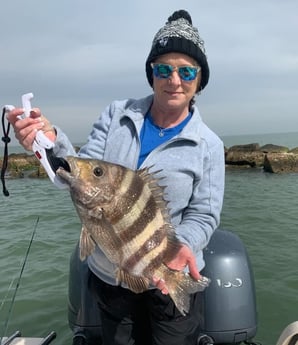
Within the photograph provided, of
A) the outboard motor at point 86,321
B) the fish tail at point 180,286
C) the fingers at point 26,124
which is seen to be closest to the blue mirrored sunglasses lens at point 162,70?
the fingers at point 26,124

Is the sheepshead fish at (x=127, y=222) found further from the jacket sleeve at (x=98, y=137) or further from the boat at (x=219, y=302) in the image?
the boat at (x=219, y=302)

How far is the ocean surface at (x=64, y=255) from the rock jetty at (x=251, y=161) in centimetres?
820

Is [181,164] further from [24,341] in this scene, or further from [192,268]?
[24,341]

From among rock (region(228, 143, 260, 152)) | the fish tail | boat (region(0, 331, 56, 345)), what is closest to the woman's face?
the fish tail

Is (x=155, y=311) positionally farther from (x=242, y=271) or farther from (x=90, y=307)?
(x=242, y=271)

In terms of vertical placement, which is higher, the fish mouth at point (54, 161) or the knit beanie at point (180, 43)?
the knit beanie at point (180, 43)

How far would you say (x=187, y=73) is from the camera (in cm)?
281

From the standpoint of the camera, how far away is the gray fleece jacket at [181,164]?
2879 millimetres

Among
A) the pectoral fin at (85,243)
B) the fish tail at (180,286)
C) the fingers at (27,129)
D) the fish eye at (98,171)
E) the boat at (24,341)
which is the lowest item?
the boat at (24,341)

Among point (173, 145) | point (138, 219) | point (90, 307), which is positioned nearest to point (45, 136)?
point (138, 219)

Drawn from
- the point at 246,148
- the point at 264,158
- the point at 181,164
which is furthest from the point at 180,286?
the point at 246,148

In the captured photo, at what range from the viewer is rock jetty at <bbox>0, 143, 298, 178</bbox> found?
2778 centimetres

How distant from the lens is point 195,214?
2941 millimetres

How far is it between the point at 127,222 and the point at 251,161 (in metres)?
30.4
